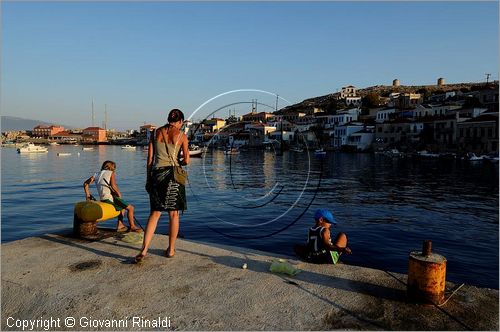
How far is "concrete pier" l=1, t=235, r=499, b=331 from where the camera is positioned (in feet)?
14.3

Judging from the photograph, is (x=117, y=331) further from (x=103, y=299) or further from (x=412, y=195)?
(x=412, y=195)

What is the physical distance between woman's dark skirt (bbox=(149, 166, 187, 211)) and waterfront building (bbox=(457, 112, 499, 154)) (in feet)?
239

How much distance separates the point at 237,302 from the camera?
15.8 ft

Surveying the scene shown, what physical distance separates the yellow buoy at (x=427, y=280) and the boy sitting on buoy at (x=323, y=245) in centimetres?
146

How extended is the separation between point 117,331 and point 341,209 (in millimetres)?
17170

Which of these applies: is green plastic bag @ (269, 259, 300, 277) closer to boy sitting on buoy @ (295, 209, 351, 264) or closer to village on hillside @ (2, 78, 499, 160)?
boy sitting on buoy @ (295, 209, 351, 264)

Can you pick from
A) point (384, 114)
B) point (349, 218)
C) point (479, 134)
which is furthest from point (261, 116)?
point (349, 218)

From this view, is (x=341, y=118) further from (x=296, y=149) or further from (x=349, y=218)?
(x=349, y=218)

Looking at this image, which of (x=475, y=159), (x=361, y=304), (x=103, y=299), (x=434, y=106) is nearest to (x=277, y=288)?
(x=361, y=304)

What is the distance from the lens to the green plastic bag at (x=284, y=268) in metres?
5.81

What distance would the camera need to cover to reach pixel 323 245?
6.41 metres

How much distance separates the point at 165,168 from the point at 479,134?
7626cm

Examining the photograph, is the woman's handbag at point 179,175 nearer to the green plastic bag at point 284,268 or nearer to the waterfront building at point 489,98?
the green plastic bag at point 284,268

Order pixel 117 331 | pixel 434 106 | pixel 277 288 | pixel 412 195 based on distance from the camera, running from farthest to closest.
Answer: pixel 434 106 < pixel 412 195 < pixel 277 288 < pixel 117 331
